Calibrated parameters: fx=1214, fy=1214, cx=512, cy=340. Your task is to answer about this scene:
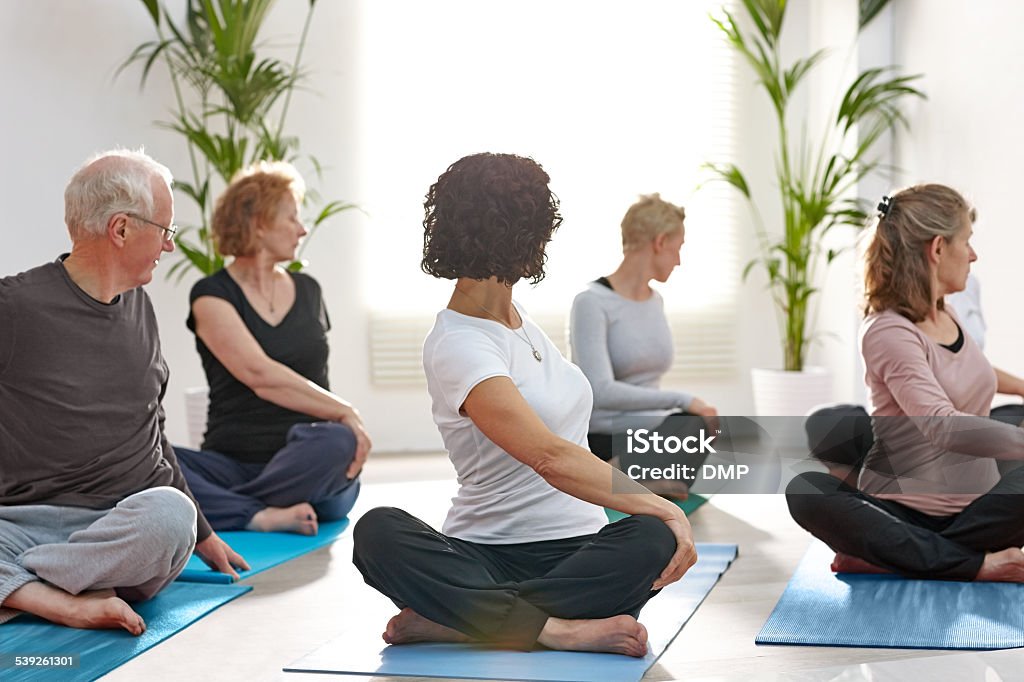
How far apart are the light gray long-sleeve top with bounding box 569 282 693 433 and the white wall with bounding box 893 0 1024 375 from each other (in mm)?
1552

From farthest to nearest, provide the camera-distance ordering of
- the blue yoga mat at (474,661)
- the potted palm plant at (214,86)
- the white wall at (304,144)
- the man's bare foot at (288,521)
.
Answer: the potted palm plant at (214,86)
the white wall at (304,144)
the man's bare foot at (288,521)
the blue yoga mat at (474,661)

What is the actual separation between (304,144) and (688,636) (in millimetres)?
4172

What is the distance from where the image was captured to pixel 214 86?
19.7 feet

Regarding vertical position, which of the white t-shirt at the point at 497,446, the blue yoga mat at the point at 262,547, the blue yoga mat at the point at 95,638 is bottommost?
the blue yoga mat at the point at 262,547

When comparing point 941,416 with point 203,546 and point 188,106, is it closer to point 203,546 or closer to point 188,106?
point 203,546

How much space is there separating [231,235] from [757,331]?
3340mm

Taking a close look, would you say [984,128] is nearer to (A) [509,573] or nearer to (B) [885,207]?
(B) [885,207]

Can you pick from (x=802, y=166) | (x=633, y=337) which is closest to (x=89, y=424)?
(x=633, y=337)

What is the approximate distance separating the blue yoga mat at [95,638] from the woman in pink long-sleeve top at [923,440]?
5.00 ft

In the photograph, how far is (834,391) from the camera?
6137 millimetres

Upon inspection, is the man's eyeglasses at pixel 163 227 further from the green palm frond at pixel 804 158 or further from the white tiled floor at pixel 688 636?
the green palm frond at pixel 804 158

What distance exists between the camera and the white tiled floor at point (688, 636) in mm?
2324

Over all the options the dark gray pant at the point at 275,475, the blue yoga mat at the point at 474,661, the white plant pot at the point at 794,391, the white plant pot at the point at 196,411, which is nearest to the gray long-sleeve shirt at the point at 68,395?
the blue yoga mat at the point at 474,661

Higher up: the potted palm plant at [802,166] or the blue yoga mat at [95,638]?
the potted palm plant at [802,166]
